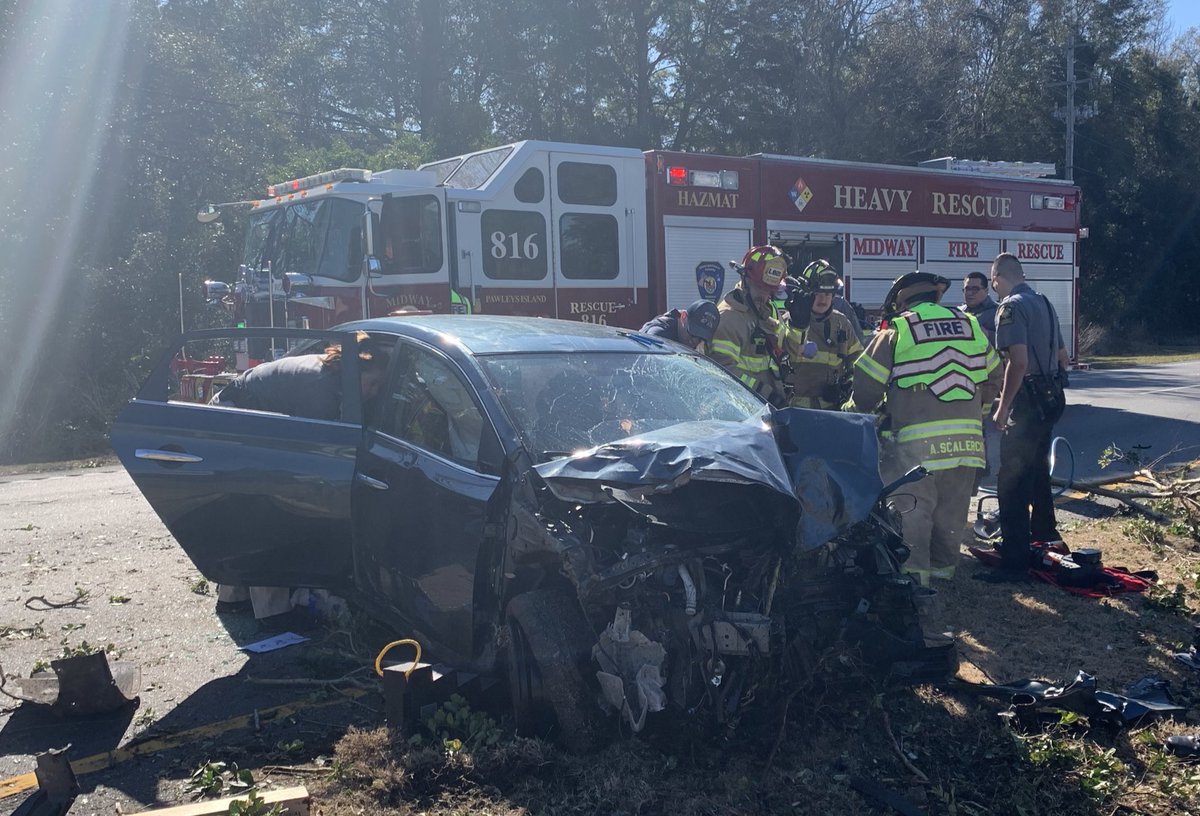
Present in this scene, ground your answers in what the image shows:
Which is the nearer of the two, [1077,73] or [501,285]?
[501,285]

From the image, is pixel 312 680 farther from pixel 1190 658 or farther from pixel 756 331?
pixel 1190 658

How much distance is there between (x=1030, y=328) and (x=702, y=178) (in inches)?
218

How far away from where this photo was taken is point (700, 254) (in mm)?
11422

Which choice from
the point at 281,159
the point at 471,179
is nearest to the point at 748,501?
the point at 471,179

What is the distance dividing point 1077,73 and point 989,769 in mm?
37403

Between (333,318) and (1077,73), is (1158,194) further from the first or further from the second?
(333,318)

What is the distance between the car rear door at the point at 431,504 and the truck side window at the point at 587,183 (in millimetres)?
6039

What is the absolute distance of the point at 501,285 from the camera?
10.1 metres

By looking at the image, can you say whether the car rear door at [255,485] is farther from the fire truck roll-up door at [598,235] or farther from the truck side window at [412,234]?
the fire truck roll-up door at [598,235]

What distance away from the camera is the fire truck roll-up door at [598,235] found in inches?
414

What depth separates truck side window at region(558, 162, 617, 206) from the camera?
1052 centimetres

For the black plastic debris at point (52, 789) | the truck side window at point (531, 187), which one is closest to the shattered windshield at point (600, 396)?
the black plastic debris at point (52, 789)

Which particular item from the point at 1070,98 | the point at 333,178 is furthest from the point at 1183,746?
the point at 1070,98

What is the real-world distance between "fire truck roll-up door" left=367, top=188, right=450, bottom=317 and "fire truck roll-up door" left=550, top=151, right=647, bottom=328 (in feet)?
4.29
